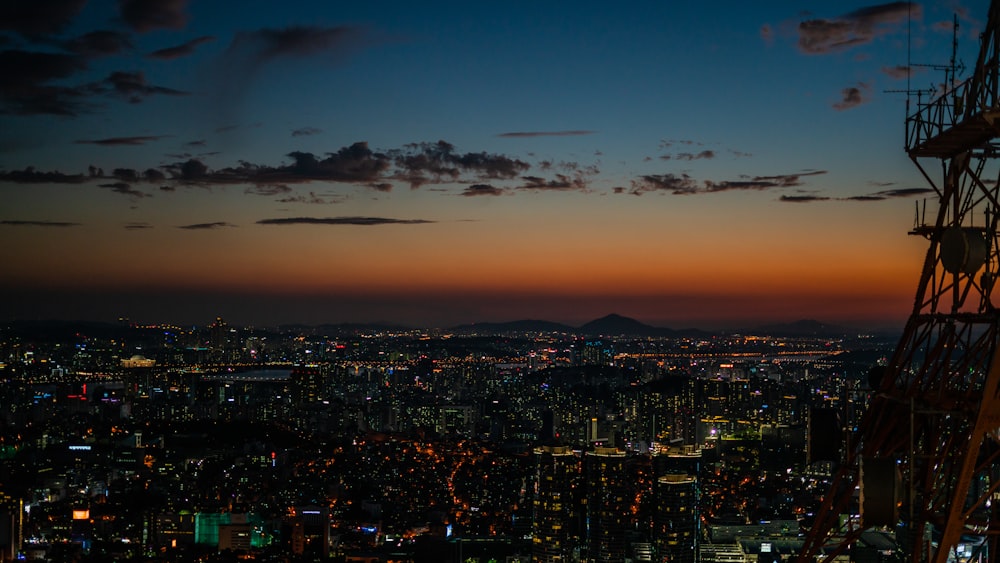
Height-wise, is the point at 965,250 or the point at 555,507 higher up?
the point at 965,250

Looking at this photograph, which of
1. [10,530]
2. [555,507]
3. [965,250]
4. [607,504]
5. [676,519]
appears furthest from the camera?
[555,507]

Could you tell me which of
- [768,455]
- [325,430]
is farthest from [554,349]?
[768,455]

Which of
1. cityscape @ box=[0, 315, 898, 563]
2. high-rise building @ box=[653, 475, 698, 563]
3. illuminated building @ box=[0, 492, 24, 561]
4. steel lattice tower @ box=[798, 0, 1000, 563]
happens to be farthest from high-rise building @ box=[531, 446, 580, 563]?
steel lattice tower @ box=[798, 0, 1000, 563]

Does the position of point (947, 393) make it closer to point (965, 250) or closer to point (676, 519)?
point (965, 250)

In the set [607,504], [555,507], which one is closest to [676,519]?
[607,504]

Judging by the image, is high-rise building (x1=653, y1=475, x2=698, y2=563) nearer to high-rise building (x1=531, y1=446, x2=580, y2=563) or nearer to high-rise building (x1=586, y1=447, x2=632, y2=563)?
high-rise building (x1=586, y1=447, x2=632, y2=563)

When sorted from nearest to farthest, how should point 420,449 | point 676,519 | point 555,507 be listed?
1. point 676,519
2. point 555,507
3. point 420,449

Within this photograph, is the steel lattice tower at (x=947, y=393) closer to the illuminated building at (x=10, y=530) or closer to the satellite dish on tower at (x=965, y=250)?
the satellite dish on tower at (x=965, y=250)
